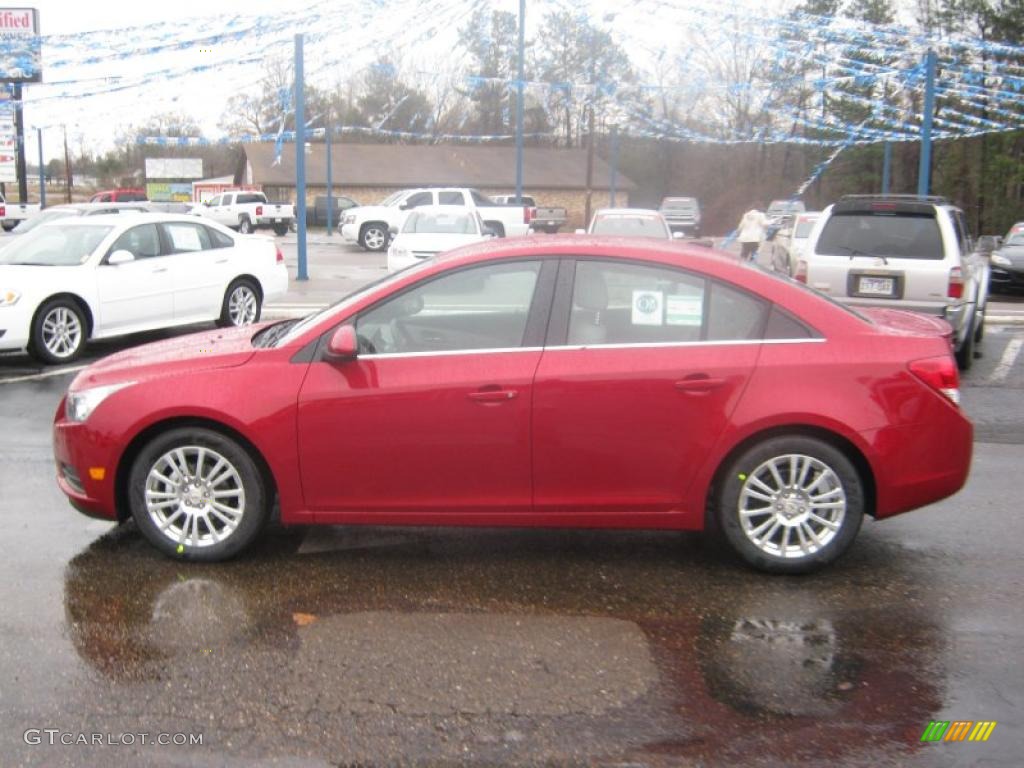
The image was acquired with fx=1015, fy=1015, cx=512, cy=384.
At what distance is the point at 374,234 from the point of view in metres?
32.4

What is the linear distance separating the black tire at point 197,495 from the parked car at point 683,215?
1516 inches

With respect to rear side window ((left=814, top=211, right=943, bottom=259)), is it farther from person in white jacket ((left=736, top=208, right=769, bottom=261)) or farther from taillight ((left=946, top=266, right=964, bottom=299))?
person in white jacket ((left=736, top=208, right=769, bottom=261))

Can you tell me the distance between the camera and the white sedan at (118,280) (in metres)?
10.4

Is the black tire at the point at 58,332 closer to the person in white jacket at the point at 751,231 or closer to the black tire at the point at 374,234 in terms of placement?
the person in white jacket at the point at 751,231

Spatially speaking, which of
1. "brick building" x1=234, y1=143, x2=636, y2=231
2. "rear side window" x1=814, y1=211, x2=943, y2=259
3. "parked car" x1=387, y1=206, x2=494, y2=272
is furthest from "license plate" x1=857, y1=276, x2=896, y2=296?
"brick building" x1=234, y1=143, x2=636, y2=231

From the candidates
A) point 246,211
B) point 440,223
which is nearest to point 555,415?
point 440,223

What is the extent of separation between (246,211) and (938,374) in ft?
147

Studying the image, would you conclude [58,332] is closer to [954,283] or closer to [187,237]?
[187,237]

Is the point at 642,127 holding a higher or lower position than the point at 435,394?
higher

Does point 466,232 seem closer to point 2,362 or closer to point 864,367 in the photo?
point 2,362

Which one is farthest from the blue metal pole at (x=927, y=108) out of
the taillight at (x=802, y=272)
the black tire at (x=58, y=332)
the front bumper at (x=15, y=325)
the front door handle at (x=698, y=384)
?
the front door handle at (x=698, y=384)

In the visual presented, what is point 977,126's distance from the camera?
38844 millimetres

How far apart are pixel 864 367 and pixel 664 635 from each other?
1593 millimetres

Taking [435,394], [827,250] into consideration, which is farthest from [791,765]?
[827,250]
